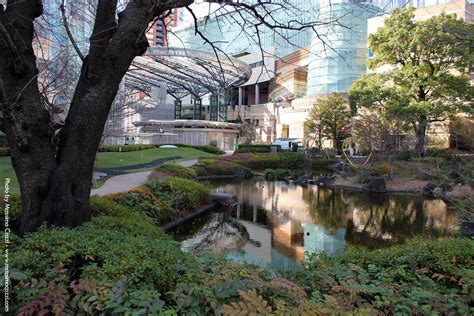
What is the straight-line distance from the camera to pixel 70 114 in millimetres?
4441

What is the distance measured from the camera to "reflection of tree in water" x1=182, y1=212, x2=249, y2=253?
26.8 feet

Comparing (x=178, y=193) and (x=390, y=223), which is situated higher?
(x=178, y=193)

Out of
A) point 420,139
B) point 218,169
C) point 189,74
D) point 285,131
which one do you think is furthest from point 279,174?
point 285,131

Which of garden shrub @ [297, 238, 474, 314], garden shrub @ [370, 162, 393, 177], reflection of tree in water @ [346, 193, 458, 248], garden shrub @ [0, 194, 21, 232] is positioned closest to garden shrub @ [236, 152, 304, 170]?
garden shrub @ [370, 162, 393, 177]

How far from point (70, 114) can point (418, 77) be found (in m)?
25.5

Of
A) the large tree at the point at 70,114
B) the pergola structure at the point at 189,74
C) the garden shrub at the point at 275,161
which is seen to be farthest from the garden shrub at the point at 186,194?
the pergola structure at the point at 189,74

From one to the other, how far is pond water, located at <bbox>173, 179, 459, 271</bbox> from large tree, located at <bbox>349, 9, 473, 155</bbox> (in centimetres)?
1128

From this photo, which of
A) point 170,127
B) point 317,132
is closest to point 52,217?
point 317,132

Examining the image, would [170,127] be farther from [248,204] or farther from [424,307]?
[424,307]

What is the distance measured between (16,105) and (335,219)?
9.11 meters

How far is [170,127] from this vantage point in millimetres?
48000

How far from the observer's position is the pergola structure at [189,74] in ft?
121

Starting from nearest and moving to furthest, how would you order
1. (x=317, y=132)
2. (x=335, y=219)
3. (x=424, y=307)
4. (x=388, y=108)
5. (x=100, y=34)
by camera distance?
(x=424, y=307) < (x=100, y=34) < (x=335, y=219) < (x=388, y=108) < (x=317, y=132)

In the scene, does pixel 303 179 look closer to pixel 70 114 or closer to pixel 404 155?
pixel 404 155
